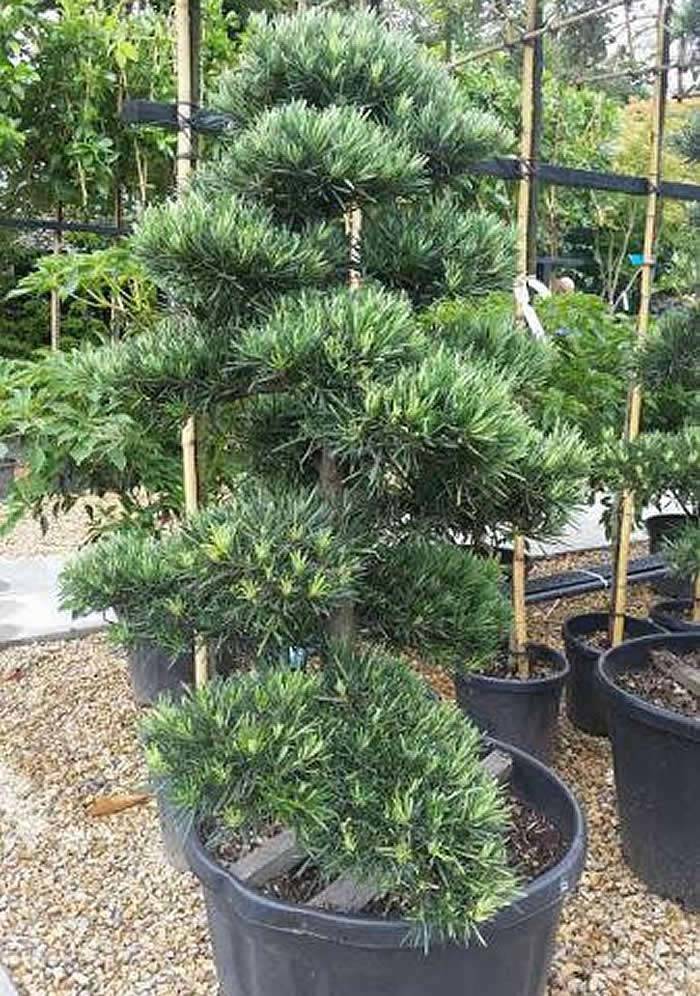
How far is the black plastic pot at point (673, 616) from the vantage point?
2711 millimetres

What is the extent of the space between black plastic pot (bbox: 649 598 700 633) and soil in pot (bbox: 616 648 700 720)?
46 cm

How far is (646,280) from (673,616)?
101 centimetres

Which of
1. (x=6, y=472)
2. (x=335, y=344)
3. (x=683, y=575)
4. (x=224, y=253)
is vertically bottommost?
(x=6, y=472)

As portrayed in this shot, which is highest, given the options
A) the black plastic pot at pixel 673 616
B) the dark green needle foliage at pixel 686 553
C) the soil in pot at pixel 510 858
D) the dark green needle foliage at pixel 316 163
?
the dark green needle foliage at pixel 316 163

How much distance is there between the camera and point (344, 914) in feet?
4.04

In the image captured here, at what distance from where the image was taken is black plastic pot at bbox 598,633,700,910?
1854mm

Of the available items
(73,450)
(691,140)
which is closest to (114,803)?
(73,450)

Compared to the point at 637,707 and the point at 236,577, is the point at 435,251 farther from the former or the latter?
the point at 637,707

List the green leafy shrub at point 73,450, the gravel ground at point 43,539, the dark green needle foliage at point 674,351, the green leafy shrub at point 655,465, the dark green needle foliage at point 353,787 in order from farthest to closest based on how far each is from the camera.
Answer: the gravel ground at point 43,539, the dark green needle foliage at point 674,351, the green leafy shrub at point 73,450, the green leafy shrub at point 655,465, the dark green needle foliage at point 353,787

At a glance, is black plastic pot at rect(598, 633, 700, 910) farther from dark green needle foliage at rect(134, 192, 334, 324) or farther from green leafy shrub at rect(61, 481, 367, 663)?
dark green needle foliage at rect(134, 192, 334, 324)

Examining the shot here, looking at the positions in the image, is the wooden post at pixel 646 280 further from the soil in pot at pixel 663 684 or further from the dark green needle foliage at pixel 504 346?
the dark green needle foliage at pixel 504 346

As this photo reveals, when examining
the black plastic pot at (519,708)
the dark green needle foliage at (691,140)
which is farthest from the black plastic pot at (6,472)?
the dark green needle foliage at (691,140)

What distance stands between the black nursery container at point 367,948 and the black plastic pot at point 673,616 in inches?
58.7

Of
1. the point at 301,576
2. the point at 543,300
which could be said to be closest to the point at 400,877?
the point at 301,576
